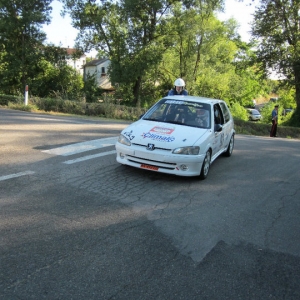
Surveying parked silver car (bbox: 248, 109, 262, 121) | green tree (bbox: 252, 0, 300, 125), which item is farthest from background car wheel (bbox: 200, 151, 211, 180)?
parked silver car (bbox: 248, 109, 262, 121)

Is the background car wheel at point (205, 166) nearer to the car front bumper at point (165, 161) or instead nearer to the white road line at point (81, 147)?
the car front bumper at point (165, 161)

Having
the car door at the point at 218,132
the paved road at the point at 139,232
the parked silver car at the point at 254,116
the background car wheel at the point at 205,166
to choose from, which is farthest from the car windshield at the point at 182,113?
the parked silver car at the point at 254,116

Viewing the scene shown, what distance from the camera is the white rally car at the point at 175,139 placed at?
20.3 ft

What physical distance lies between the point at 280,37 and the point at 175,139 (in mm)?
29168

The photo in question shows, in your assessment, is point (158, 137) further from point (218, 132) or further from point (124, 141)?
point (218, 132)

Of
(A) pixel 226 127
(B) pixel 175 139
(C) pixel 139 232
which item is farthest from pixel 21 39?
(C) pixel 139 232

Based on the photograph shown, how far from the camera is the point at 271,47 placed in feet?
106

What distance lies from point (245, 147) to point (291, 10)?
24523 mm

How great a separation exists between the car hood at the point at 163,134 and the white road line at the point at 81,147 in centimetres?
184

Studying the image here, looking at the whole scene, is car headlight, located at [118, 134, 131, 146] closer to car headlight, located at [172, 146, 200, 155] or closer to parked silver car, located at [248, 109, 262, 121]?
car headlight, located at [172, 146, 200, 155]

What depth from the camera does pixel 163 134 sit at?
21.4ft

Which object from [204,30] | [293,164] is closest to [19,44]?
[204,30]

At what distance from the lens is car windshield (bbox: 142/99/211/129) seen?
7.28 m

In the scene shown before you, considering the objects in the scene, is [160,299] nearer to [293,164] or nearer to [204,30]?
[293,164]
